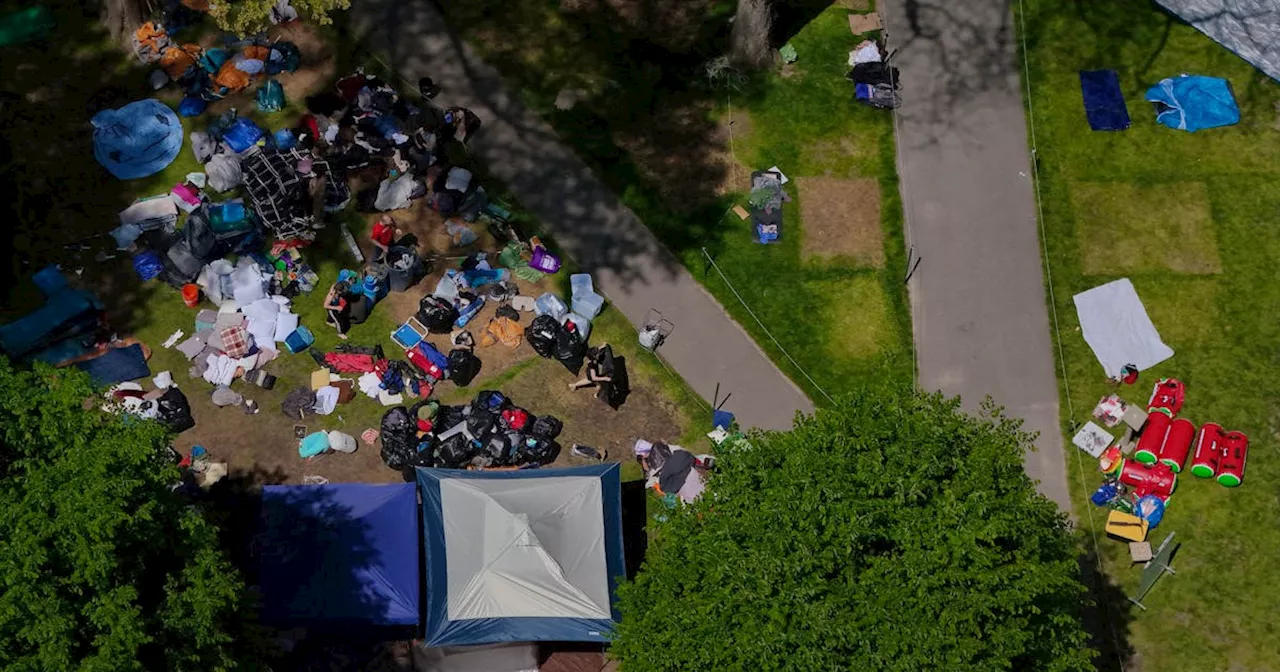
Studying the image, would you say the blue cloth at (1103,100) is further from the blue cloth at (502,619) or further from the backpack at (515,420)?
the backpack at (515,420)

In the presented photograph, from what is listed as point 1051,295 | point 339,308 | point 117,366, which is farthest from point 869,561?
point 117,366

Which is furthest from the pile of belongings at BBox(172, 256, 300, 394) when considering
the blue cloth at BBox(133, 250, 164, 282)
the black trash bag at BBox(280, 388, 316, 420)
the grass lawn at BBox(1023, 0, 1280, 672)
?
the grass lawn at BBox(1023, 0, 1280, 672)

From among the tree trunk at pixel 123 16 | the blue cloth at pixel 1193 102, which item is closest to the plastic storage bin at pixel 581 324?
the tree trunk at pixel 123 16

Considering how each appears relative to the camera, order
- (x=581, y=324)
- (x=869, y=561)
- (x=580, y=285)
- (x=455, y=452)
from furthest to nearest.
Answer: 1. (x=580, y=285)
2. (x=581, y=324)
3. (x=455, y=452)
4. (x=869, y=561)

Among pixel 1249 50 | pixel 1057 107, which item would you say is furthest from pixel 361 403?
pixel 1249 50

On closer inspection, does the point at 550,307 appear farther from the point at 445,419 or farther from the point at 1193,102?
the point at 1193,102
